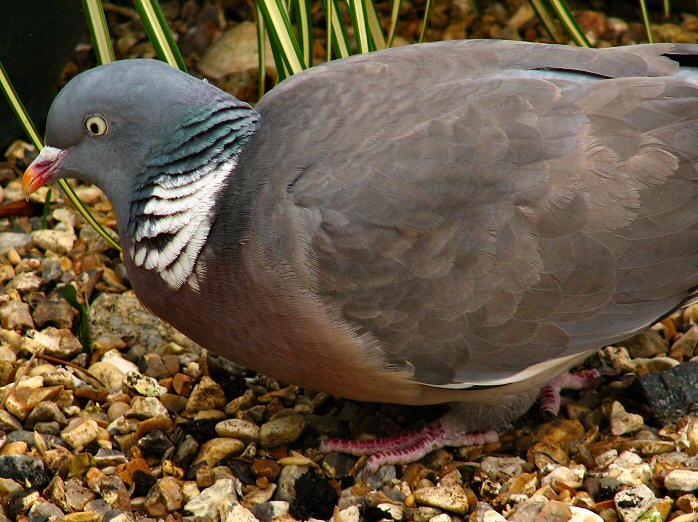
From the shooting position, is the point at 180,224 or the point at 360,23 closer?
the point at 180,224

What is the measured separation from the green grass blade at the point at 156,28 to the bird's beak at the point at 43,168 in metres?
0.68

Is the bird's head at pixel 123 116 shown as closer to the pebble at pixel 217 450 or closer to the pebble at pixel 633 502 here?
the pebble at pixel 217 450

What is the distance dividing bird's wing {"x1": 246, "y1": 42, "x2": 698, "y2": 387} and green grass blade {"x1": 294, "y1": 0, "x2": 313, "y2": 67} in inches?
37.0

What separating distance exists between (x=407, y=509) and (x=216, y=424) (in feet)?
2.74

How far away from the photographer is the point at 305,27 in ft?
14.4

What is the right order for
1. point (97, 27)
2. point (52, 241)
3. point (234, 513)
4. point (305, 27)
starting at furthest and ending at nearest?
1. point (52, 241)
2. point (305, 27)
3. point (97, 27)
4. point (234, 513)

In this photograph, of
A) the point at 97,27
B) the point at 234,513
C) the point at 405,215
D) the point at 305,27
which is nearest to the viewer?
the point at 405,215

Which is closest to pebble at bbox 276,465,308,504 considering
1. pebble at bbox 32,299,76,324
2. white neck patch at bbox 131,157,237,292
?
white neck patch at bbox 131,157,237,292

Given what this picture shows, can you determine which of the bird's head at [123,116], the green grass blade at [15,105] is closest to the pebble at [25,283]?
the green grass blade at [15,105]

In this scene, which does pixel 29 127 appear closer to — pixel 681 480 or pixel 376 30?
pixel 376 30

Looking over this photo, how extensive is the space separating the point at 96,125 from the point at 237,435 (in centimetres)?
126

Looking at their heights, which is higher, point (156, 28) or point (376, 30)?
point (156, 28)

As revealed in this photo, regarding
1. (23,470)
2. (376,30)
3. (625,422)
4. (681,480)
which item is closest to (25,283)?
(23,470)

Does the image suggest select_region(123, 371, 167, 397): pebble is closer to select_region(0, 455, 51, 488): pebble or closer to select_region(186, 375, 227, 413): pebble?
select_region(186, 375, 227, 413): pebble
